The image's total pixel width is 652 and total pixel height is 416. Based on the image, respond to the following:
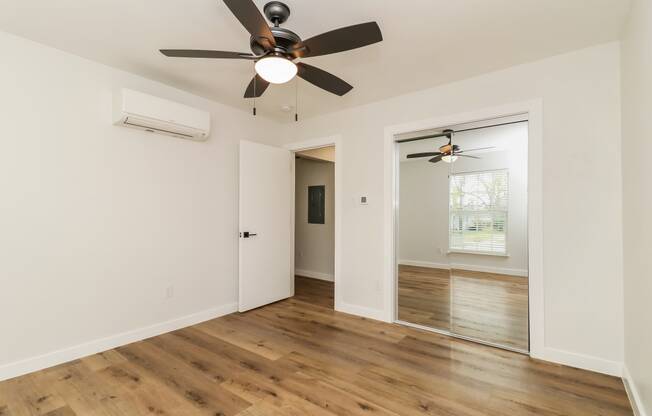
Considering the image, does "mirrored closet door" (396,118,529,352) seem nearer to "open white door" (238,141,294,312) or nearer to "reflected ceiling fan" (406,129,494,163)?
"reflected ceiling fan" (406,129,494,163)

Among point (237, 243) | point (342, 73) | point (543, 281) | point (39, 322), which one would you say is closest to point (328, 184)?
point (237, 243)

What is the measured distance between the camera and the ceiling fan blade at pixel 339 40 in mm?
1605

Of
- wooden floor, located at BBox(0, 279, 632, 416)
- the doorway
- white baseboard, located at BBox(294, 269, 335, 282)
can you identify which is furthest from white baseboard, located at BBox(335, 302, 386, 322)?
white baseboard, located at BBox(294, 269, 335, 282)

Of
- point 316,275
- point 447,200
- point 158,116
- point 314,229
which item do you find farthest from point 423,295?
point 158,116

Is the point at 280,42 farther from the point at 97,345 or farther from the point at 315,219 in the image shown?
the point at 315,219

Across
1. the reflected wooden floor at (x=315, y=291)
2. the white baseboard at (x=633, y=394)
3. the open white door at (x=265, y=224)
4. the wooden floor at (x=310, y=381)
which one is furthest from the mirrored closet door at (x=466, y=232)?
the open white door at (x=265, y=224)

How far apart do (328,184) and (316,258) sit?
4.72 feet

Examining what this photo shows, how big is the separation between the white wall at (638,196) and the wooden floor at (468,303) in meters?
0.76

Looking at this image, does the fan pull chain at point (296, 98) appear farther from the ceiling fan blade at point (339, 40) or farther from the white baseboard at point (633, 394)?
the white baseboard at point (633, 394)

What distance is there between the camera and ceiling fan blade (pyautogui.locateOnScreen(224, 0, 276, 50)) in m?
1.44

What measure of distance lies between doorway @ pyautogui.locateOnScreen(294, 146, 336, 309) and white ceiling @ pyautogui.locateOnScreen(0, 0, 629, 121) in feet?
8.79

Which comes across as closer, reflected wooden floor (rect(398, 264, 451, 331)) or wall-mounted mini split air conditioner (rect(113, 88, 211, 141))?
wall-mounted mini split air conditioner (rect(113, 88, 211, 141))

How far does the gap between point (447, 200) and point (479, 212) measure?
1.14ft

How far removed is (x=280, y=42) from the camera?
1807 mm
